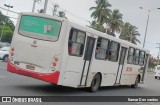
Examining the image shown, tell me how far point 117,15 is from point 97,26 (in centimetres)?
1351

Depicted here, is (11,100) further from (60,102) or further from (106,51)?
(106,51)

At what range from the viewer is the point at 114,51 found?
58.5 ft

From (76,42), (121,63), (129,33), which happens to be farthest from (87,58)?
(129,33)

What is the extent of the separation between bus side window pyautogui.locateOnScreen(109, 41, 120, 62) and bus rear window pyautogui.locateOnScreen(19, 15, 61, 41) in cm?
464

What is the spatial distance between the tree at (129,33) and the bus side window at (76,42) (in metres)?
74.7

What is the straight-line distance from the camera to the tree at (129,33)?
91787mm

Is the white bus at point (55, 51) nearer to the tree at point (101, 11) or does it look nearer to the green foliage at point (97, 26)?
the green foliage at point (97, 26)

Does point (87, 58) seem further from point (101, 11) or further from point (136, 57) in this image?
point (101, 11)

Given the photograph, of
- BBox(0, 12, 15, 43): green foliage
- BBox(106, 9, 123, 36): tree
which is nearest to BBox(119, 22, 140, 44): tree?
BBox(106, 9, 123, 36): tree

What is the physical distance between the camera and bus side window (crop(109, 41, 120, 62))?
57.1 ft

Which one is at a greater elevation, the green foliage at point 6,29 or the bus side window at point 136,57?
the green foliage at point 6,29

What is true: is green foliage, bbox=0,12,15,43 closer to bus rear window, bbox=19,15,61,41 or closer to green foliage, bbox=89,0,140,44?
green foliage, bbox=89,0,140,44

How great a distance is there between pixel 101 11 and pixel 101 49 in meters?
62.9

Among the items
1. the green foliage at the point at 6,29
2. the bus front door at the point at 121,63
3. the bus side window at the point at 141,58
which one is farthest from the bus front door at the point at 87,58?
the green foliage at the point at 6,29
